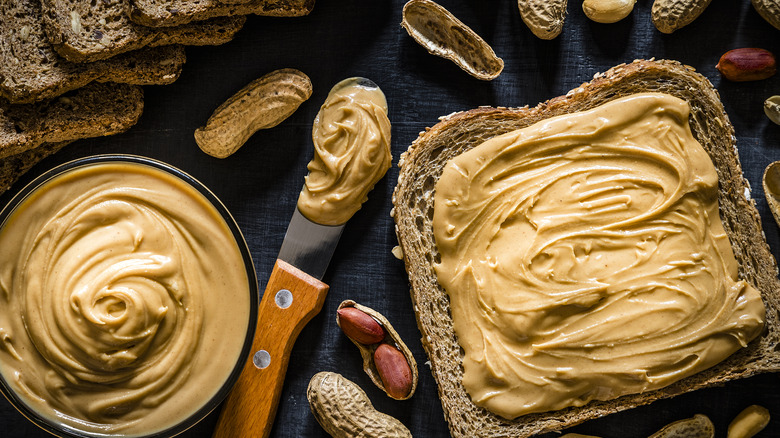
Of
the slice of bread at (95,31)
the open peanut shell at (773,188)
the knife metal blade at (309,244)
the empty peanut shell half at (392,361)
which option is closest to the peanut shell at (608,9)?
the open peanut shell at (773,188)

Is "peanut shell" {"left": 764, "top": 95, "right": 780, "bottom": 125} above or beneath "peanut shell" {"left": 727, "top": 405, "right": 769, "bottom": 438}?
above

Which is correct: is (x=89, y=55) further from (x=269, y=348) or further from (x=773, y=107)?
(x=773, y=107)

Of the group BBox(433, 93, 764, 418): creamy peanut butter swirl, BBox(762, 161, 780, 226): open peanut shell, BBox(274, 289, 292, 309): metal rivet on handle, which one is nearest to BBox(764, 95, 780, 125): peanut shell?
BBox(762, 161, 780, 226): open peanut shell

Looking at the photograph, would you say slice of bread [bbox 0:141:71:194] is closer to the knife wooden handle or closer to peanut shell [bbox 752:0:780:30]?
the knife wooden handle

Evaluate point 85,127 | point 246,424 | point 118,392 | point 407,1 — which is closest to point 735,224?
point 407,1

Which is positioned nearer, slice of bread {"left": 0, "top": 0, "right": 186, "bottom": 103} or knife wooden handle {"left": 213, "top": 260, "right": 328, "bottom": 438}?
slice of bread {"left": 0, "top": 0, "right": 186, "bottom": 103}

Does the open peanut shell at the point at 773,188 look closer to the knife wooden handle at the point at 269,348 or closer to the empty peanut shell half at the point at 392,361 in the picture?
the empty peanut shell half at the point at 392,361
